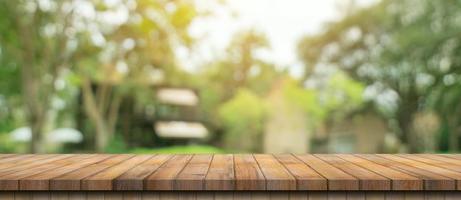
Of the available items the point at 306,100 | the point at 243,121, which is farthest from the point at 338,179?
the point at 243,121

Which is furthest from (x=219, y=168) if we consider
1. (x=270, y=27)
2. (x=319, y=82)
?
(x=270, y=27)

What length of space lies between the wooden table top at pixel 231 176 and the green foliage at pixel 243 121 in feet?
99.3

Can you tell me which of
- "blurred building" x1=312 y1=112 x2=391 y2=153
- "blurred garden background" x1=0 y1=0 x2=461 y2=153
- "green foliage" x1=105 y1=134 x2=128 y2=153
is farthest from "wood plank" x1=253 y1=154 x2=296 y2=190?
"blurred building" x1=312 y1=112 x2=391 y2=153

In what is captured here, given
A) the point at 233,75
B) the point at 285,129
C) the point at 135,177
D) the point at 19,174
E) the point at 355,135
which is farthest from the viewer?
the point at 233,75

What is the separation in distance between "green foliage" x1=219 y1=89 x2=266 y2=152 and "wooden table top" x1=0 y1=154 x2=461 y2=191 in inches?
1192

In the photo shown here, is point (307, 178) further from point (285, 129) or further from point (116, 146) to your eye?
point (285, 129)

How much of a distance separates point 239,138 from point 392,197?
32307mm

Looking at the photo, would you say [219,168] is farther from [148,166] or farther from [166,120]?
[166,120]

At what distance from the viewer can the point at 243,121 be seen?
1403 inches

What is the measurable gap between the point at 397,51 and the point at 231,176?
96.3 feet

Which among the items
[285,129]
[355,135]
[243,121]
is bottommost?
[355,135]

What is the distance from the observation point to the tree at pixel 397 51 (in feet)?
97.6

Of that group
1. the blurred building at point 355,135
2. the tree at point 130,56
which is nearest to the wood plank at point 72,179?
the tree at point 130,56

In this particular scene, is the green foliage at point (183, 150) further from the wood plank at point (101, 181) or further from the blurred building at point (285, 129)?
the wood plank at point (101, 181)
